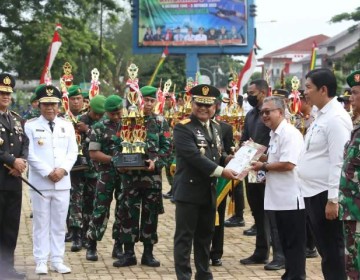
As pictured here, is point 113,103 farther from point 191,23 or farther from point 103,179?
point 191,23

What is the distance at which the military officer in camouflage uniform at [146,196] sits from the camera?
830 cm

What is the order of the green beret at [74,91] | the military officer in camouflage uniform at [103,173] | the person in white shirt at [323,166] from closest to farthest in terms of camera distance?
the person in white shirt at [323,166]
the military officer in camouflage uniform at [103,173]
the green beret at [74,91]

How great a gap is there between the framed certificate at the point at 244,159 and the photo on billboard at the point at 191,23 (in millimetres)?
28345

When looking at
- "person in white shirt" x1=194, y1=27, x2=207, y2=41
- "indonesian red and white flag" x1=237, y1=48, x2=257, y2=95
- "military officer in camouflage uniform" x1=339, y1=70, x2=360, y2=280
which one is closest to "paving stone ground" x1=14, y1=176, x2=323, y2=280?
"military officer in camouflage uniform" x1=339, y1=70, x2=360, y2=280

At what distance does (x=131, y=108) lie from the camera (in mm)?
8219

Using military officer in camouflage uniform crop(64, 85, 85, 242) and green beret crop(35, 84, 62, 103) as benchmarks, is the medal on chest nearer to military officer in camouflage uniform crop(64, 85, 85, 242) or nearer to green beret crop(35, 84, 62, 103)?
green beret crop(35, 84, 62, 103)

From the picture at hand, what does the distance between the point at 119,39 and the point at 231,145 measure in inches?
2692

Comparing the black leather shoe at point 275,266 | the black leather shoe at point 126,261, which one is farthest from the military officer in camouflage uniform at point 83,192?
the black leather shoe at point 275,266

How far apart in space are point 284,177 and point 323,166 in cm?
123

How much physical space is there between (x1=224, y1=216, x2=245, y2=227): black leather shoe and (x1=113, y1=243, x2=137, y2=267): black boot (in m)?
3.09

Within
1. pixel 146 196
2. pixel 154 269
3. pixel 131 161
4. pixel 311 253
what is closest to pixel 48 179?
pixel 131 161

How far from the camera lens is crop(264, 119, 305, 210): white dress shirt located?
7.29 m

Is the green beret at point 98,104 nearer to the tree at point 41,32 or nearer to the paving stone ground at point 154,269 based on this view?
the paving stone ground at point 154,269

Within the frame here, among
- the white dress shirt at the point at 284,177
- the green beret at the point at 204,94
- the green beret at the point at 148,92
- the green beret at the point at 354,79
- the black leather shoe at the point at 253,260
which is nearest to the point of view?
the green beret at the point at 354,79
